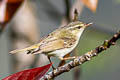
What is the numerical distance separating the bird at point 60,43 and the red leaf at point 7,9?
222mm

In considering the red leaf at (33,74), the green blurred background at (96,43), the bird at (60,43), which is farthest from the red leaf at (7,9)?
the green blurred background at (96,43)

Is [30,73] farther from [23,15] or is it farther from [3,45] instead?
[3,45]

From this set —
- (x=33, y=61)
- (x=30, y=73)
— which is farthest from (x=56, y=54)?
(x=30, y=73)

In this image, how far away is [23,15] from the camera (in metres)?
2.26

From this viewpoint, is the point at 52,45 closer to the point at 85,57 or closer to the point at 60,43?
the point at 60,43

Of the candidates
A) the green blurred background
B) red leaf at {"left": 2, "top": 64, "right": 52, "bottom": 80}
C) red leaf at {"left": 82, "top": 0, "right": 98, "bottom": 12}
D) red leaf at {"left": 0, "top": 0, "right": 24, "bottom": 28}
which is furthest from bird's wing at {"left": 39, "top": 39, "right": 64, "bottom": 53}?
the green blurred background

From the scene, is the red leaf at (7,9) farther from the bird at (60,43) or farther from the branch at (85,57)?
the branch at (85,57)

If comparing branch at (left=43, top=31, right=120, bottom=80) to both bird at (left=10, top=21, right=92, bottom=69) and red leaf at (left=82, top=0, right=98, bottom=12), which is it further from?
bird at (left=10, top=21, right=92, bottom=69)

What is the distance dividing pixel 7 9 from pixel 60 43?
0.53 meters

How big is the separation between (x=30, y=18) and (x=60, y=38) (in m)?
0.26

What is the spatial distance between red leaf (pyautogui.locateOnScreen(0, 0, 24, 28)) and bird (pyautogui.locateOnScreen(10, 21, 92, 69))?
22cm

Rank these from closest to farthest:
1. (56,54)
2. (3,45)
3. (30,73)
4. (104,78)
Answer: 1. (30,73)
2. (56,54)
3. (104,78)
4. (3,45)

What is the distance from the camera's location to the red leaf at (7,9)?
1.60 meters

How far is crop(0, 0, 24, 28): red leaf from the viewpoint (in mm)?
1599
